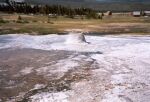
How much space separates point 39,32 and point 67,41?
3039 millimetres

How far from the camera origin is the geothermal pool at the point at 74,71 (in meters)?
5.57

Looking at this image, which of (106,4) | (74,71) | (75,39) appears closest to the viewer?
(74,71)

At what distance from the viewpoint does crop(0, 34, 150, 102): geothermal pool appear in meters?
5.57

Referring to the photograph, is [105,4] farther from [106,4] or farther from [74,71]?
[74,71]

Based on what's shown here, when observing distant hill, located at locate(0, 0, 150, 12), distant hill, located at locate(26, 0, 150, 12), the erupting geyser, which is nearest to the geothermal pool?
the erupting geyser

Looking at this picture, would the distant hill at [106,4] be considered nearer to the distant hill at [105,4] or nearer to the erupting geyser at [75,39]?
the distant hill at [105,4]

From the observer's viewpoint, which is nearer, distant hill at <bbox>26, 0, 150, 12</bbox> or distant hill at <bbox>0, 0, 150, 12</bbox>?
distant hill at <bbox>0, 0, 150, 12</bbox>

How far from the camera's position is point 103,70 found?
7.24m

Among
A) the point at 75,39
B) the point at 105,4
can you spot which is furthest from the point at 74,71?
the point at 105,4

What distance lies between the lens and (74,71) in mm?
7156

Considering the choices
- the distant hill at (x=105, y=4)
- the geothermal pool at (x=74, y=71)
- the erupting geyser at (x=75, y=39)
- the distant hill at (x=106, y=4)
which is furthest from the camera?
the distant hill at (x=106, y=4)

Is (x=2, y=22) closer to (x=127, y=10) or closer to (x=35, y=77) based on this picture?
(x=35, y=77)

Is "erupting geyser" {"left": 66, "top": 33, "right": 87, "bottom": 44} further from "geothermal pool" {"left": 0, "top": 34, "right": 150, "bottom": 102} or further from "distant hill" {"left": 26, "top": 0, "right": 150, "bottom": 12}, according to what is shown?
"distant hill" {"left": 26, "top": 0, "right": 150, "bottom": 12}

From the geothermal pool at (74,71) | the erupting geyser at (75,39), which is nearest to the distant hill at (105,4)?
the erupting geyser at (75,39)
